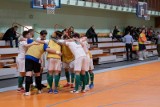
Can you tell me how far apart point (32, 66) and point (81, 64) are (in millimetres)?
1429

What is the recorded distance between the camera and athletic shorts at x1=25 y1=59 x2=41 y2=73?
9023mm

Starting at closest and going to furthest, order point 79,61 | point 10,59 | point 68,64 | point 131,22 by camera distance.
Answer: point 79,61, point 68,64, point 10,59, point 131,22

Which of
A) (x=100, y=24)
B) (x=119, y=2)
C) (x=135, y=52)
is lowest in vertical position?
(x=135, y=52)

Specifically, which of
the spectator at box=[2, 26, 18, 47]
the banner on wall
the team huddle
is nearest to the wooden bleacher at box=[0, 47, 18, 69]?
the spectator at box=[2, 26, 18, 47]

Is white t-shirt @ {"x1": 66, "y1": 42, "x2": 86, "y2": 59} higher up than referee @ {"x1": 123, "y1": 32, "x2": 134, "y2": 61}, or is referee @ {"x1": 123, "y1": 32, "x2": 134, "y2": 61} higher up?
white t-shirt @ {"x1": 66, "y1": 42, "x2": 86, "y2": 59}

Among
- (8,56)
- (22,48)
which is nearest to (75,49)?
(22,48)

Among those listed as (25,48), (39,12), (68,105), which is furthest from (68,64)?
(39,12)

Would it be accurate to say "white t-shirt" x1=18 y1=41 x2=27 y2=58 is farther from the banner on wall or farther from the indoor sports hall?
the banner on wall

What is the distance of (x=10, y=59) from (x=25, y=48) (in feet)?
19.0

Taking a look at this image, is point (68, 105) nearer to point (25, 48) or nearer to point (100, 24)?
point (25, 48)

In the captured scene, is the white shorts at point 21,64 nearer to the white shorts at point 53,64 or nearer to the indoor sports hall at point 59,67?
the indoor sports hall at point 59,67

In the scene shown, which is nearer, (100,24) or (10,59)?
(10,59)

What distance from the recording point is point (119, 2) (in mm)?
24109

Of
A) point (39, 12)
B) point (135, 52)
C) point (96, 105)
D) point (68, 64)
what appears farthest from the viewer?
point (135, 52)
